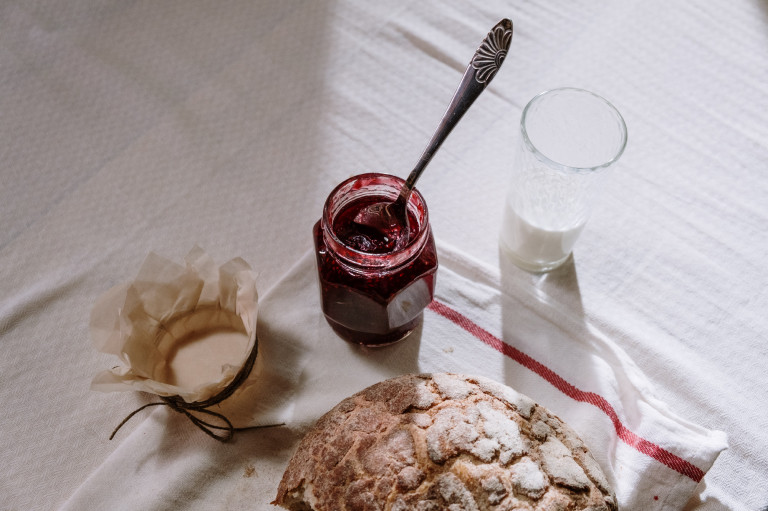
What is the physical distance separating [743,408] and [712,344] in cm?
9

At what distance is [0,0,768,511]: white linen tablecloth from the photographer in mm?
883

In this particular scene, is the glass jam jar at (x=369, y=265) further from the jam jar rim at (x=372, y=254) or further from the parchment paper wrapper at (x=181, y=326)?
the parchment paper wrapper at (x=181, y=326)

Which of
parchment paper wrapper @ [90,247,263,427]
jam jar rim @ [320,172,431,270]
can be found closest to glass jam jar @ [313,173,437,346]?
jam jar rim @ [320,172,431,270]

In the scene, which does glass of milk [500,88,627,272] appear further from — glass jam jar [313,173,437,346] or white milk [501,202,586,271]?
glass jam jar [313,173,437,346]

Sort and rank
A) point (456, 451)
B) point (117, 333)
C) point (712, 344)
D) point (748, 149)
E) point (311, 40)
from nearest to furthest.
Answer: point (456, 451), point (117, 333), point (712, 344), point (748, 149), point (311, 40)

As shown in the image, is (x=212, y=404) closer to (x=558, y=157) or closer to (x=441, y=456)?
(x=441, y=456)

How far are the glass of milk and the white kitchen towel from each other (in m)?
0.09

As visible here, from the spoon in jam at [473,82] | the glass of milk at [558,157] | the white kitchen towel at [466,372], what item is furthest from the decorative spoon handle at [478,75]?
the white kitchen towel at [466,372]

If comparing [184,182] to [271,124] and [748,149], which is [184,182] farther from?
[748,149]

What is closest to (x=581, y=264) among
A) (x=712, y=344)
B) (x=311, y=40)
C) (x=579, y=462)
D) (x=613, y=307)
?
(x=613, y=307)

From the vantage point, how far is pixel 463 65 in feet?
3.75

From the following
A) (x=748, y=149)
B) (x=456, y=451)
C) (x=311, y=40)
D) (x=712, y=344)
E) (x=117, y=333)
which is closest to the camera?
(x=456, y=451)

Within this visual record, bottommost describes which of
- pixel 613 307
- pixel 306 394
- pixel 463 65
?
pixel 306 394

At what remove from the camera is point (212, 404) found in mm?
830
